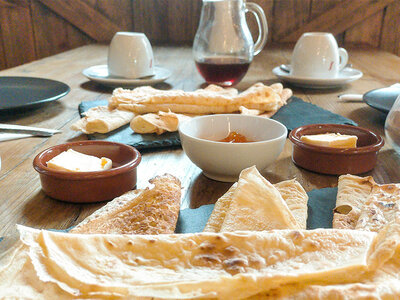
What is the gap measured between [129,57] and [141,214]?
133 centimetres

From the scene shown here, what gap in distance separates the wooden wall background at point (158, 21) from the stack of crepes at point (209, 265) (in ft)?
10.6

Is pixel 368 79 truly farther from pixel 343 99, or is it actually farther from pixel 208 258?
pixel 208 258

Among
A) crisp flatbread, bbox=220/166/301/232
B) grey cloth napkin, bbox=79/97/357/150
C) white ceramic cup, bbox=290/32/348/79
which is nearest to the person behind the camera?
crisp flatbread, bbox=220/166/301/232

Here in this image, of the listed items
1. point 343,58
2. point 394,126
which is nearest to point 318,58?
point 343,58

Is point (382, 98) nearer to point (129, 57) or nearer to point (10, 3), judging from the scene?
point (129, 57)

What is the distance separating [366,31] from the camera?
384 centimetres

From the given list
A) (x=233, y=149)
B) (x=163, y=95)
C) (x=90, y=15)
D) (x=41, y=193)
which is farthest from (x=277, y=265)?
(x=90, y=15)

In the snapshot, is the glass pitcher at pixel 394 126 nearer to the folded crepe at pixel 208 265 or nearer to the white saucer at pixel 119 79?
the folded crepe at pixel 208 265

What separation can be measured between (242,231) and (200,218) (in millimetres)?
189

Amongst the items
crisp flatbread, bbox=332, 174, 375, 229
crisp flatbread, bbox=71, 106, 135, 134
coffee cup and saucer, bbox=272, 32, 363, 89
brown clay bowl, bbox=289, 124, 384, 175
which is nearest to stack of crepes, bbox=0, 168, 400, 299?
crisp flatbread, bbox=332, 174, 375, 229

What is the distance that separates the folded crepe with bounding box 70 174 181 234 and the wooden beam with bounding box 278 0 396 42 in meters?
3.28

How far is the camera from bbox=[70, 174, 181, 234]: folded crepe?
0.71 m

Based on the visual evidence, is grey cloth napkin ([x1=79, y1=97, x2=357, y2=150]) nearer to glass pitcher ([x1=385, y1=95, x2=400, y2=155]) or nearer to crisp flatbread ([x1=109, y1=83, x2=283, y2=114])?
crisp flatbread ([x1=109, y1=83, x2=283, y2=114])

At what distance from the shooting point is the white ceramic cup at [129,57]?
1.96 metres
